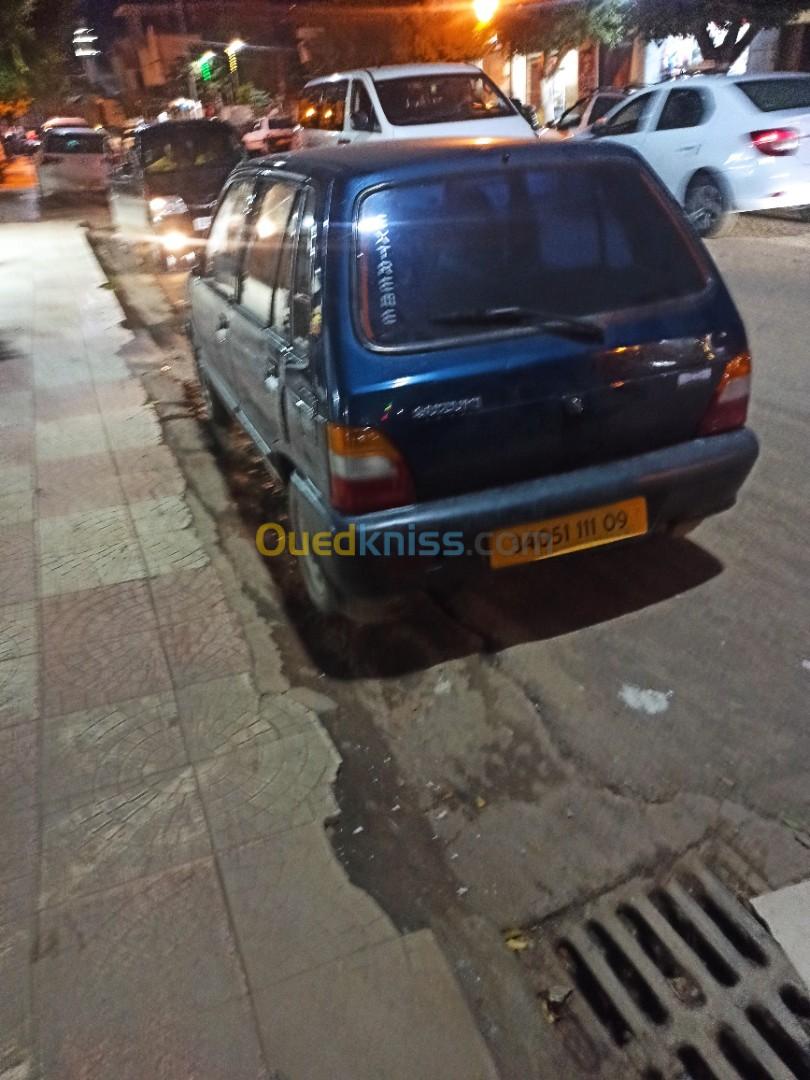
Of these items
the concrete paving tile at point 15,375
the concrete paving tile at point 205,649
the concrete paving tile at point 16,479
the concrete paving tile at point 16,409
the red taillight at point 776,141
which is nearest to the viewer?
the concrete paving tile at point 205,649

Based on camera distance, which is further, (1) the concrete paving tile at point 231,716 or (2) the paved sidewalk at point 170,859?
(1) the concrete paving tile at point 231,716

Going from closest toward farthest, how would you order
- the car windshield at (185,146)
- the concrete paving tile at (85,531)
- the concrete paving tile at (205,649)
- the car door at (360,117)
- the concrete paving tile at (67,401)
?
the concrete paving tile at (205,649) < the concrete paving tile at (85,531) < the concrete paving tile at (67,401) < the car door at (360,117) < the car windshield at (185,146)

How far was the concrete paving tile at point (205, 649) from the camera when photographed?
3.44 meters

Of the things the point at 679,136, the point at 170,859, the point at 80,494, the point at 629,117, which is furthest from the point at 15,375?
the point at 629,117

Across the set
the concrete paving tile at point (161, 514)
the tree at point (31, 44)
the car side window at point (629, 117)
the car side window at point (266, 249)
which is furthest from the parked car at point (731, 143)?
the tree at point (31, 44)

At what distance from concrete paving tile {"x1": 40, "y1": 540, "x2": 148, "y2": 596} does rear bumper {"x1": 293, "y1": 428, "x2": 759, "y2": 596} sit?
1.34 meters

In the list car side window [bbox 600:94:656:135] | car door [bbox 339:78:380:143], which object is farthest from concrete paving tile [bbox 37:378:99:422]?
car side window [bbox 600:94:656:135]

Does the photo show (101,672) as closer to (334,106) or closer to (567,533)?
(567,533)

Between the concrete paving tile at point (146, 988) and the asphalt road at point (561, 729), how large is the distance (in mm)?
470

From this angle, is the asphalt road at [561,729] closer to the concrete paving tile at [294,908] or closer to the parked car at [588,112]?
the concrete paving tile at [294,908]

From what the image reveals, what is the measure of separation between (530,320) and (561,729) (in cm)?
143

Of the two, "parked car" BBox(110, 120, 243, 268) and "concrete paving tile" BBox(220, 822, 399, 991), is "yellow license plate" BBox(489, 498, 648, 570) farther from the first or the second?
"parked car" BBox(110, 120, 243, 268)

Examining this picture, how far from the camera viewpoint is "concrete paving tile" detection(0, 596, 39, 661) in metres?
3.66

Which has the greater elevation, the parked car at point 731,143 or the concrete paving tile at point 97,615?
the parked car at point 731,143
